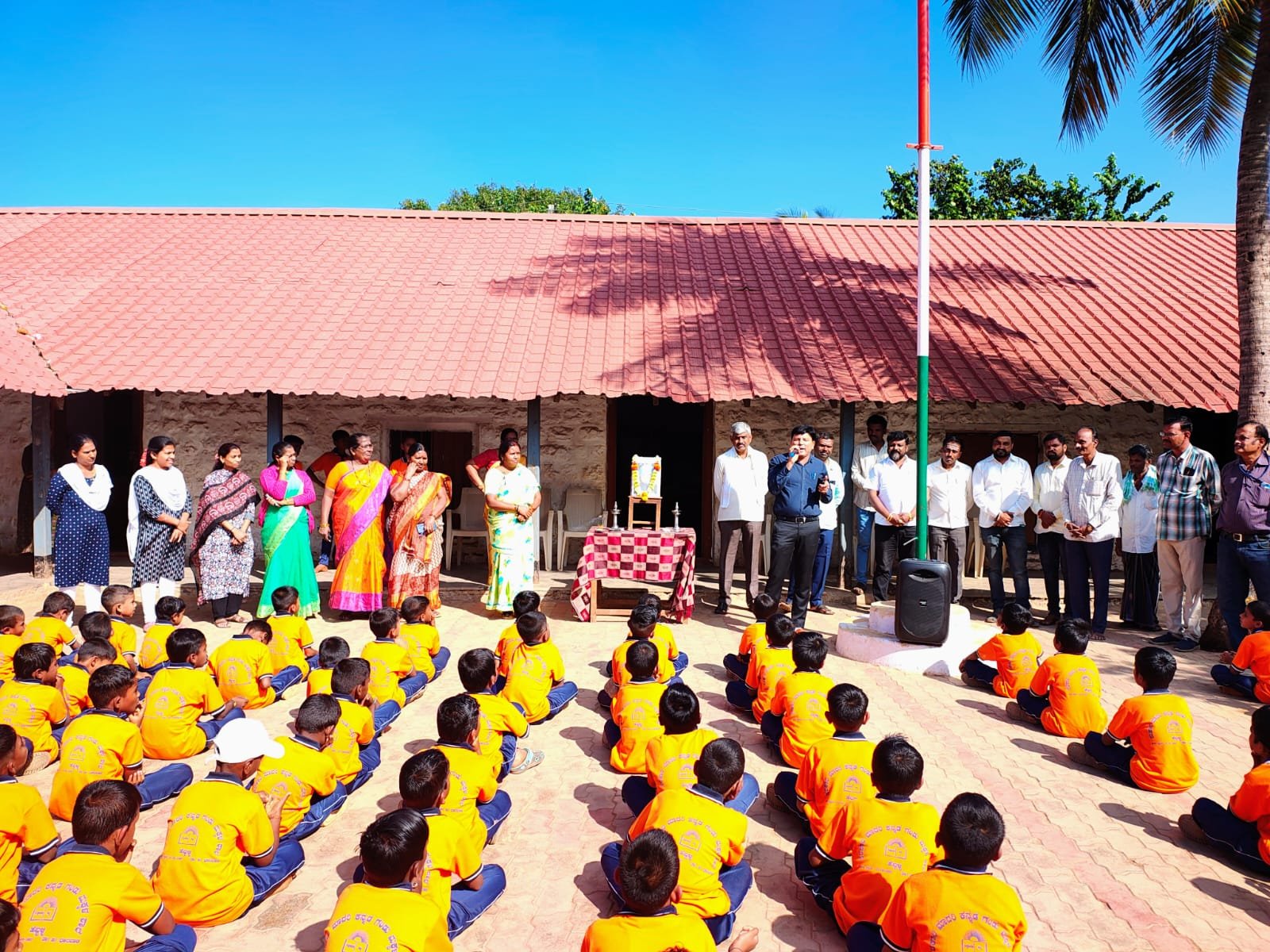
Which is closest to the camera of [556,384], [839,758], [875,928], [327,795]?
[875,928]

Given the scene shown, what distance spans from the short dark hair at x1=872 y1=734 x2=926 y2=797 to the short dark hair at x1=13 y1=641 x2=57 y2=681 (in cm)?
425

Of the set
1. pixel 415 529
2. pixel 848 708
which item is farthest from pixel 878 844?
pixel 415 529

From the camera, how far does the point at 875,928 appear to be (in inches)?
114

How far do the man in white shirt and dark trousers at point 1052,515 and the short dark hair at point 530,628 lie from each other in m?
4.90

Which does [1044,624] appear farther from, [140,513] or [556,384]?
[140,513]

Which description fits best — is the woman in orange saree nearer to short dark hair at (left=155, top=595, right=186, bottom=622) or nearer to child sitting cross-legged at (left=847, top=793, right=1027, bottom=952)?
short dark hair at (left=155, top=595, right=186, bottom=622)

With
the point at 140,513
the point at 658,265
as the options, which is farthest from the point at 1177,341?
the point at 140,513

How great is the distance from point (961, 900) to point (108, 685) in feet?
12.7

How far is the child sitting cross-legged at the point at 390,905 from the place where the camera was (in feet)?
8.39

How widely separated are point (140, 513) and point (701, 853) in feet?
19.5

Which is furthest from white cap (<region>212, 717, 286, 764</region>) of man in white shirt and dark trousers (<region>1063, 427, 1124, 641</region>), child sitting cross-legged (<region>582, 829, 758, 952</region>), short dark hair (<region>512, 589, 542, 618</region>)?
man in white shirt and dark trousers (<region>1063, 427, 1124, 641</region>)

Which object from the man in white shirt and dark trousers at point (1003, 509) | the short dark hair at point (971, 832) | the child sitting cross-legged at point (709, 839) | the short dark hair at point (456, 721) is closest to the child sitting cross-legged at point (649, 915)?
the child sitting cross-legged at point (709, 839)

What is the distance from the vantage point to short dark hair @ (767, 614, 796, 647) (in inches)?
202

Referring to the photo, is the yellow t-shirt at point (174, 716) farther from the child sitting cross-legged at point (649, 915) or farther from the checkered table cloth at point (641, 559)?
the checkered table cloth at point (641, 559)
